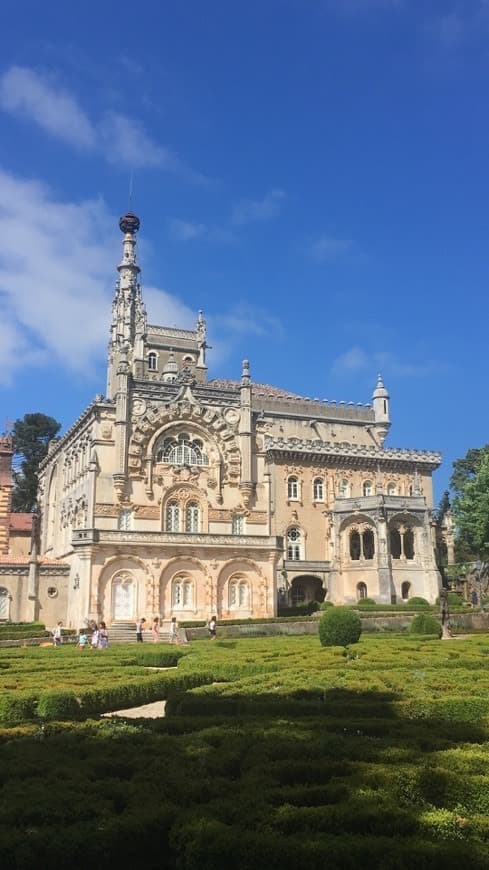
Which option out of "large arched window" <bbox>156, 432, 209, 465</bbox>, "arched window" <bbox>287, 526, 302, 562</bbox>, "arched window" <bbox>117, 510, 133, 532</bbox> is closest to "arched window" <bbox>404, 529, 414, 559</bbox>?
"arched window" <bbox>287, 526, 302, 562</bbox>

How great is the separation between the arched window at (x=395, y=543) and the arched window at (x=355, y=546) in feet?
8.70

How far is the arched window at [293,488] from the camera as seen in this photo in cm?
6688

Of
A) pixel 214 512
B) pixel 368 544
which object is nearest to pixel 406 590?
pixel 368 544

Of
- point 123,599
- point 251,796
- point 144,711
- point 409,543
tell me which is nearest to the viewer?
point 251,796

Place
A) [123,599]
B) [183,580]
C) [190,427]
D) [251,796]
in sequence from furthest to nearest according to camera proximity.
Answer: [190,427], [183,580], [123,599], [251,796]

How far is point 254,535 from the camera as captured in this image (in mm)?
53000

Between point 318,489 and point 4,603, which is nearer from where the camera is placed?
point 4,603

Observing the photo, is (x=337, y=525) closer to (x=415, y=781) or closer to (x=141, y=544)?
(x=141, y=544)

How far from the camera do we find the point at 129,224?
93.0 metres

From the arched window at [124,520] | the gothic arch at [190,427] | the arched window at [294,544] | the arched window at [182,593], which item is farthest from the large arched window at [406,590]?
the arched window at [124,520]

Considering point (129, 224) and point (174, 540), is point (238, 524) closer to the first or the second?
point (174, 540)

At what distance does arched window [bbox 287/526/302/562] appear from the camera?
2594 inches

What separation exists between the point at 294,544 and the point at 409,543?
932 centimetres

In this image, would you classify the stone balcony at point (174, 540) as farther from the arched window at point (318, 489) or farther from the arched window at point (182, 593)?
the arched window at point (318, 489)
